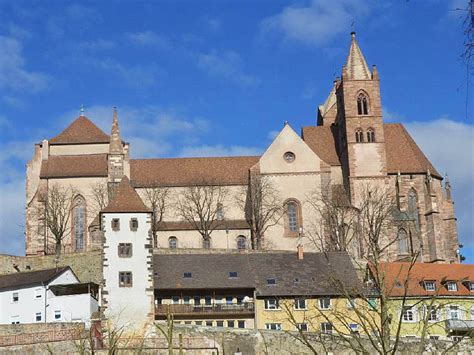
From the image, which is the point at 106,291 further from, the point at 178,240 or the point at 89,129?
the point at 89,129

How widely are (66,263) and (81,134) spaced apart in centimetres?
2314

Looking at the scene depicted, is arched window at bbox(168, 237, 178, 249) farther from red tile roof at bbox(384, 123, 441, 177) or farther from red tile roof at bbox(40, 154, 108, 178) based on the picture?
red tile roof at bbox(384, 123, 441, 177)

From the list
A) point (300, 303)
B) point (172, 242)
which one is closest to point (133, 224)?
point (300, 303)

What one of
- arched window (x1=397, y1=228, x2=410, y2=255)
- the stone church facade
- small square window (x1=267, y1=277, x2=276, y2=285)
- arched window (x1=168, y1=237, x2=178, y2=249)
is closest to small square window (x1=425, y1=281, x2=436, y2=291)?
small square window (x1=267, y1=277, x2=276, y2=285)

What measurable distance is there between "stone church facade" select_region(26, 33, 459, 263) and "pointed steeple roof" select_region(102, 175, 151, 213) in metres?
18.0

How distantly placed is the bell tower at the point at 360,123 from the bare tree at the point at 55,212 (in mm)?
29966

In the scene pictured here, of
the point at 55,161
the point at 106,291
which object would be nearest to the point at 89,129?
the point at 55,161

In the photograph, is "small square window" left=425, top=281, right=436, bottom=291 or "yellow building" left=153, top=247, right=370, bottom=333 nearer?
"yellow building" left=153, top=247, right=370, bottom=333

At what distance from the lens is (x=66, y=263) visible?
7431 cm

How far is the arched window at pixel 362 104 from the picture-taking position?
9556 cm

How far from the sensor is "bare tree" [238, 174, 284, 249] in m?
87.0

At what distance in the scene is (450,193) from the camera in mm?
94438

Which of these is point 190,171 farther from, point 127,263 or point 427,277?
point 427,277

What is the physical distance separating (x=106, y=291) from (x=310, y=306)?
15512mm
